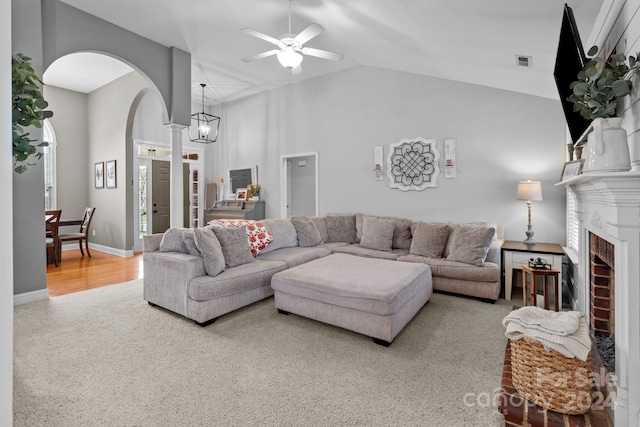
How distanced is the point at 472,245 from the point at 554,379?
2208mm

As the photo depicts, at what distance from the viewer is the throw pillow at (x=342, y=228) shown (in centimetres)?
502

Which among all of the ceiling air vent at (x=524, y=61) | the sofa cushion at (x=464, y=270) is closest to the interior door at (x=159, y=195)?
the sofa cushion at (x=464, y=270)

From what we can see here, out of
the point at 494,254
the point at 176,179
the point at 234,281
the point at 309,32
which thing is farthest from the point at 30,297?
the point at 494,254

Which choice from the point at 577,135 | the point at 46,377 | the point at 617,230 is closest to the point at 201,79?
the point at 46,377

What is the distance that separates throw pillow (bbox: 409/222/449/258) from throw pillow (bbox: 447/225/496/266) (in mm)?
159

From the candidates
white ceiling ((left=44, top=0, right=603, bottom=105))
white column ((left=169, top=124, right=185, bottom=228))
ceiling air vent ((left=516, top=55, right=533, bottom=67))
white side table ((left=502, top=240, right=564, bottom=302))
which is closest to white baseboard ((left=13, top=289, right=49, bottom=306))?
white column ((left=169, top=124, right=185, bottom=228))

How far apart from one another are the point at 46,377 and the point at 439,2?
12.8 feet

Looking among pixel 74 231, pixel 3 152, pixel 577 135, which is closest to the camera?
pixel 3 152

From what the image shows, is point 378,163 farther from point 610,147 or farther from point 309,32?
point 610,147

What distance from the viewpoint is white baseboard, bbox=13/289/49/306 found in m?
3.33

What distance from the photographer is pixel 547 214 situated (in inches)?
158

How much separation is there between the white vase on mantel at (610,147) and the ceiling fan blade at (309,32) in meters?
2.30

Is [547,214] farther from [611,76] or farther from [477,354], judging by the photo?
[611,76]

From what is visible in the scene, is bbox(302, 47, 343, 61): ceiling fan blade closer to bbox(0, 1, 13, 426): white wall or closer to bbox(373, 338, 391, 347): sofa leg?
bbox(373, 338, 391, 347): sofa leg
